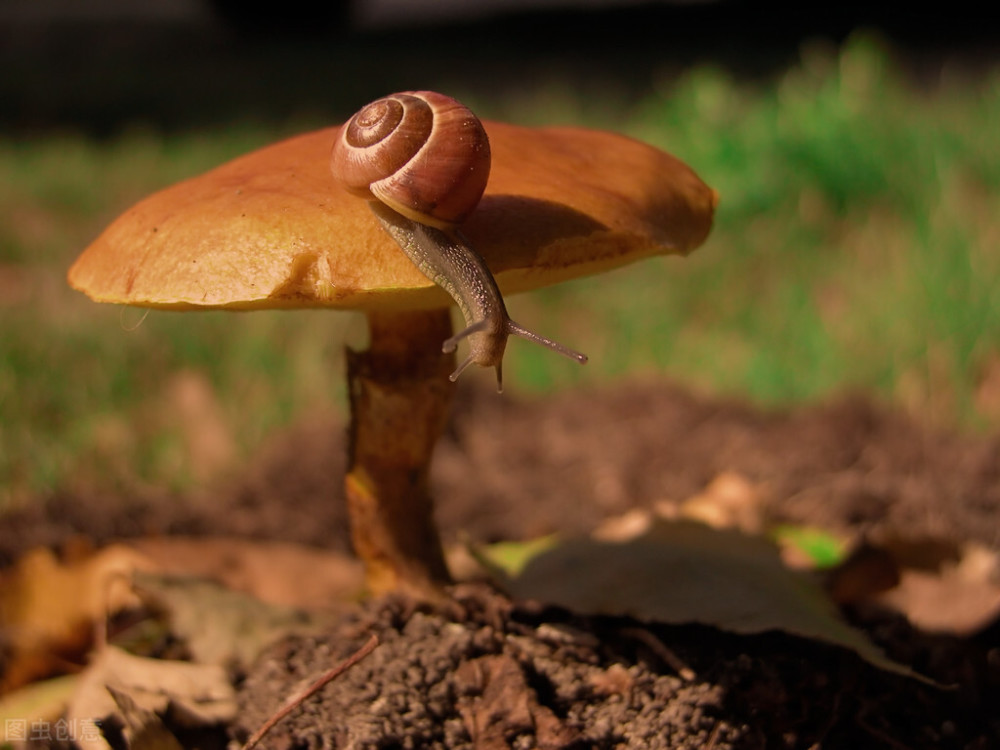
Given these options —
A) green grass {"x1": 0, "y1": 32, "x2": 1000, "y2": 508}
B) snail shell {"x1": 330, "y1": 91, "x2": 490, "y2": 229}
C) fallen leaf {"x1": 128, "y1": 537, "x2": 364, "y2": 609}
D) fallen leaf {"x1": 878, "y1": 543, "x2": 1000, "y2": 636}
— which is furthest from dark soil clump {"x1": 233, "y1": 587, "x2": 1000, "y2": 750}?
green grass {"x1": 0, "y1": 32, "x2": 1000, "y2": 508}

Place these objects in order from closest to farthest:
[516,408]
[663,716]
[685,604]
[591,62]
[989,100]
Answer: [663,716]
[685,604]
[516,408]
[989,100]
[591,62]

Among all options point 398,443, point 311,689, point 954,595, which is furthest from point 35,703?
point 954,595

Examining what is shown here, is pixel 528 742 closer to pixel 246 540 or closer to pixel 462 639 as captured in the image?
pixel 462 639

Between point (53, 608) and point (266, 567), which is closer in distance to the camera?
point (53, 608)

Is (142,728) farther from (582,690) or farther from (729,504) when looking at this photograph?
(729,504)

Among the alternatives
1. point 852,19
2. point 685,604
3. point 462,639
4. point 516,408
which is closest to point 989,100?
point 516,408

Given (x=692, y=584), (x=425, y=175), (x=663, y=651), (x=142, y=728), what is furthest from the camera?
(x=692, y=584)

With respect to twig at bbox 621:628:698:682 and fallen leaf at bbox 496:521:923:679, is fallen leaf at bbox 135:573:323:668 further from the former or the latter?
twig at bbox 621:628:698:682
